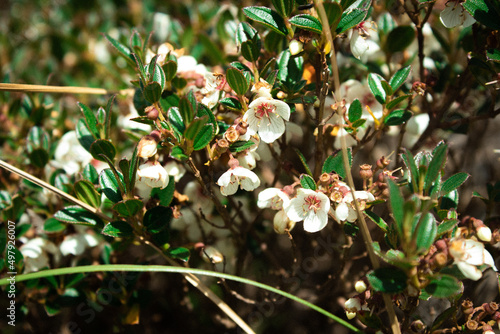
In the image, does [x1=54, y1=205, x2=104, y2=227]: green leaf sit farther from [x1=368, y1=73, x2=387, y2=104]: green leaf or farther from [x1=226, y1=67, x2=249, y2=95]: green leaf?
[x1=368, y1=73, x2=387, y2=104]: green leaf

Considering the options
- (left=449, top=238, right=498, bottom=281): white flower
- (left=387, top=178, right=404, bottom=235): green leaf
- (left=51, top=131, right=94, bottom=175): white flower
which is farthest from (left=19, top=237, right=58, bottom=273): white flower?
(left=449, top=238, right=498, bottom=281): white flower

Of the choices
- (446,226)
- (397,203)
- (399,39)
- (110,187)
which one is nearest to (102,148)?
(110,187)

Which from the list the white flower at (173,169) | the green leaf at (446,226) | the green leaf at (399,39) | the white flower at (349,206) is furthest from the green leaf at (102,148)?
the green leaf at (399,39)

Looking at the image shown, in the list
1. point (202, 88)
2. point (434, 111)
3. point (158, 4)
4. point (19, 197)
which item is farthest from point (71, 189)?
point (158, 4)

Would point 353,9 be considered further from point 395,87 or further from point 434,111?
point 434,111

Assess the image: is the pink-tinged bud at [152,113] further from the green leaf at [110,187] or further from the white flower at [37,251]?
the white flower at [37,251]
